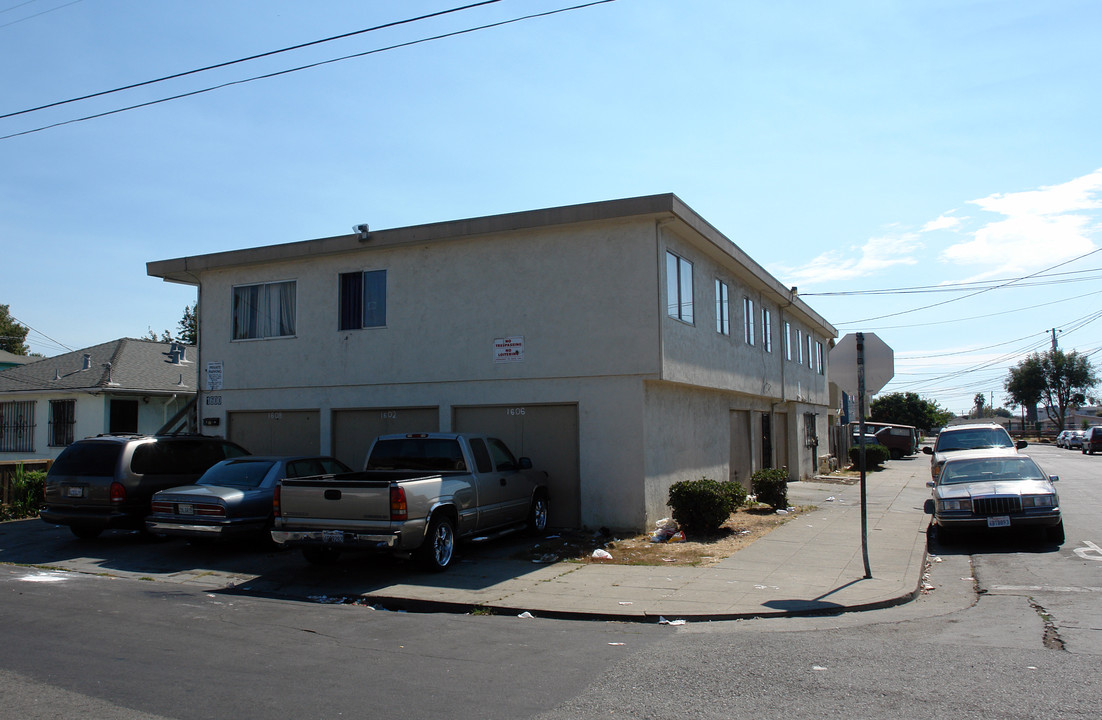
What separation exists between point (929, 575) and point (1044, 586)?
4.88ft

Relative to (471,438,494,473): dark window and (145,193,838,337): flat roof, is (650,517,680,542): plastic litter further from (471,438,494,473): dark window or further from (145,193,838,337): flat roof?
(145,193,838,337): flat roof

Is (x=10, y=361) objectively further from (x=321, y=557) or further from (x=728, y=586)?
(x=728, y=586)

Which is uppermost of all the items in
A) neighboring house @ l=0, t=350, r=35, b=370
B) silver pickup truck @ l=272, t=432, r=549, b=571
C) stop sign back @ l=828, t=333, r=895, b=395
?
neighboring house @ l=0, t=350, r=35, b=370

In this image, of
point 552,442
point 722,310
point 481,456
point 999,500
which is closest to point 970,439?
point 722,310

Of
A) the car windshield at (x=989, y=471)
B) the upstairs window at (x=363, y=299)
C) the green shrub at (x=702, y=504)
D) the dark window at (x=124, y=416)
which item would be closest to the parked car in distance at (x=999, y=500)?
the car windshield at (x=989, y=471)

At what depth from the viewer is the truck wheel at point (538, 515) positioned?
13008mm

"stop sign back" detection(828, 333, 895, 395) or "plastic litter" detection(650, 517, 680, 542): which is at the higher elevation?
"stop sign back" detection(828, 333, 895, 395)

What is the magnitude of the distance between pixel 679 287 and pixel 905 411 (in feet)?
196

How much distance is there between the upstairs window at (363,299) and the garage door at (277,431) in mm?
2086

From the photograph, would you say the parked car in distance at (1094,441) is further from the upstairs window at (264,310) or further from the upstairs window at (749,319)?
the upstairs window at (264,310)

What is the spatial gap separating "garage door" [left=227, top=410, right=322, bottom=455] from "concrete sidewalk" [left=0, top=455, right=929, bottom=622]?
3406 mm

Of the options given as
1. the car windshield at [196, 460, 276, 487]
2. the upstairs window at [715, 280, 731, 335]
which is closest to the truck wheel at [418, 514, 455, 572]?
the car windshield at [196, 460, 276, 487]

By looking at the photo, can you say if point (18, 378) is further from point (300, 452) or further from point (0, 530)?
point (300, 452)

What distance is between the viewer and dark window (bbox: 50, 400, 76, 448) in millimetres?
23750
